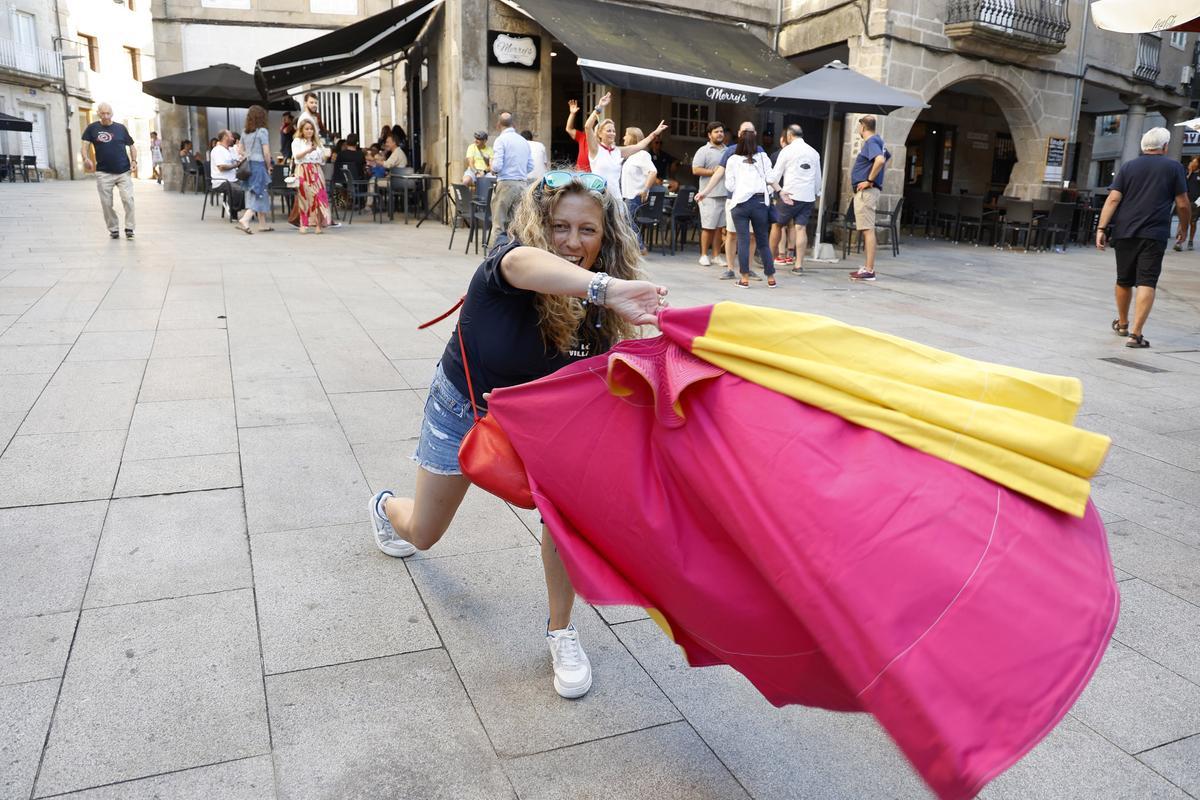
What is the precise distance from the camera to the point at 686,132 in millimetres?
19297

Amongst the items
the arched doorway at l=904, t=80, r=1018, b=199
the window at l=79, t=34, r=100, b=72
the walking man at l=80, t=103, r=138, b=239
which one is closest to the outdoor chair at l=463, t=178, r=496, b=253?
the walking man at l=80, t=103, r=138, b=239

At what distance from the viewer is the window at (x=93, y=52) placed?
1563 inches

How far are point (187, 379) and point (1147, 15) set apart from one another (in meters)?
7.06

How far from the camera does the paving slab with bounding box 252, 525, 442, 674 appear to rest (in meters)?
2.68

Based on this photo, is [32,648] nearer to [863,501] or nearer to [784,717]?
[784,717]

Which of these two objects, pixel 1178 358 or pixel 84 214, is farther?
pixel 84 214

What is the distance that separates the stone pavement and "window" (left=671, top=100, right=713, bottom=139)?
561 inches

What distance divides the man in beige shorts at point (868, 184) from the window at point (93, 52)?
1589 inches

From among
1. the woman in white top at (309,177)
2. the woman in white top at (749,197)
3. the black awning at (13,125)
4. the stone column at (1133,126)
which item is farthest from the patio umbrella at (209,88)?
the stone column at (1133,126)

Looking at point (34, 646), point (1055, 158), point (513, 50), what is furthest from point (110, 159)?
point (1055, 158)

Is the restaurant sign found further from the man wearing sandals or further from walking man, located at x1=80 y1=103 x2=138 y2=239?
the man wearing sandals

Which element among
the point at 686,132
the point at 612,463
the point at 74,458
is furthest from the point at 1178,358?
the point at 686,132

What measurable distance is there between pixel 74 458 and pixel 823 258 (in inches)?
465

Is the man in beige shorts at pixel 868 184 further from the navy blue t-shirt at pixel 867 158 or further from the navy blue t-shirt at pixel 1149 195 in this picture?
the navy blue t-shirt at pixel 1149 195
